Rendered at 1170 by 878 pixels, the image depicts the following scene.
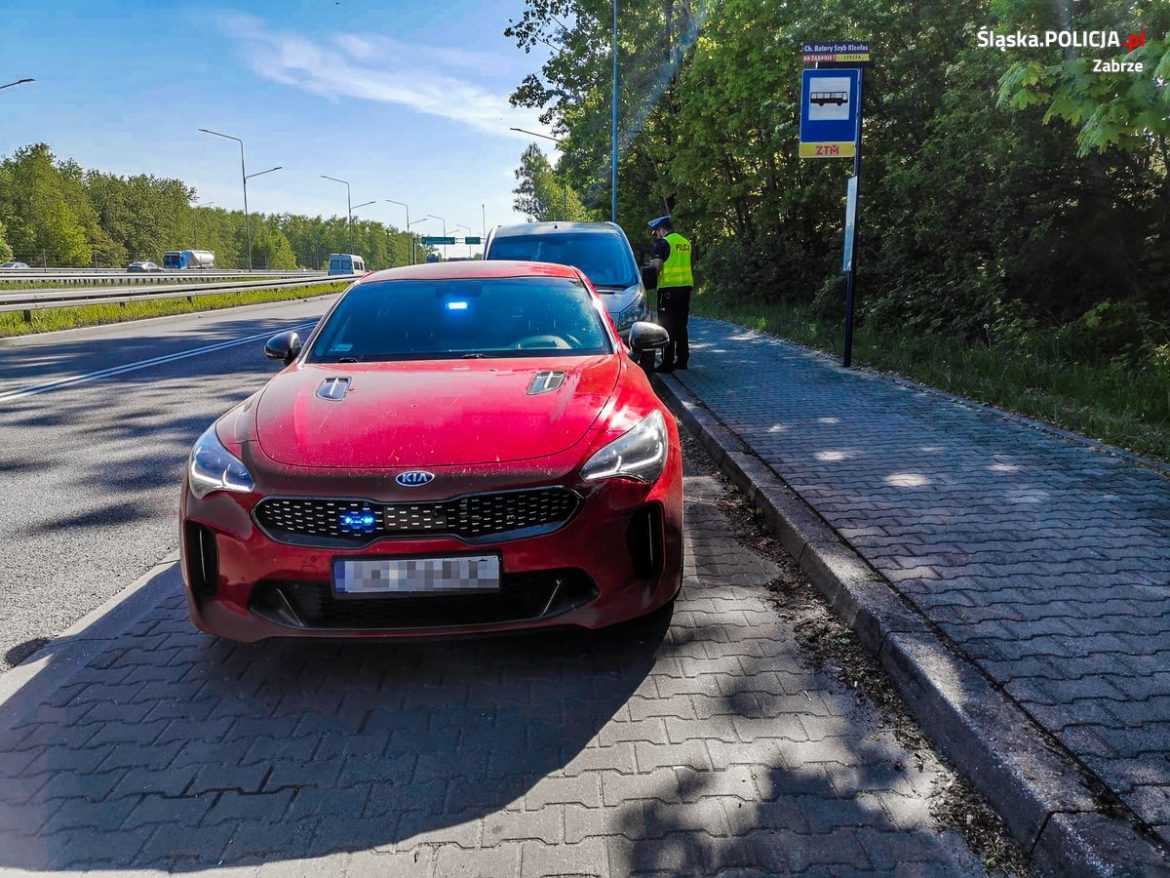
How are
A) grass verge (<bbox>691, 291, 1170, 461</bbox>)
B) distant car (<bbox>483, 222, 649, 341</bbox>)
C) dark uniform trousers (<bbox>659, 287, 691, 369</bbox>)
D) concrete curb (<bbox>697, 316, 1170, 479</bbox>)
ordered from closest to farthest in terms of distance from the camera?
1. concrete curb (<bbox>697, 316, 1170, 479</bbox>)
2. grass verge (<bbox>691, 291, 1170, 461</bbox>)
3. distant car (<bbox>483, 222, 649, 341</bbox>)
4. dark uniform trousers (<bbox>659, 287, 691, 369</bbox>)

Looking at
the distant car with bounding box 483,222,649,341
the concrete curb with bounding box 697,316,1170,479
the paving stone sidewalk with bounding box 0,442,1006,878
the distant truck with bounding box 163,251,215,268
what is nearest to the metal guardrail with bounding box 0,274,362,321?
the distant car with bounding box 483,222,649,341

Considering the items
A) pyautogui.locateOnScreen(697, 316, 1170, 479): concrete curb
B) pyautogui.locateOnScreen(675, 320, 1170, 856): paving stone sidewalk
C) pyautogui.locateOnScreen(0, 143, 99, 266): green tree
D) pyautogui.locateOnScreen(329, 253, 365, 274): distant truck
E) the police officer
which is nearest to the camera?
pyautogui.locateOnScreen(675, 320, 1170, 856): paving stone sidewalk

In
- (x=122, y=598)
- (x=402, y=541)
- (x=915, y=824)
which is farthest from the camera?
(x=122, y=598)

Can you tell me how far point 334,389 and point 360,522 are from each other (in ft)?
3.15

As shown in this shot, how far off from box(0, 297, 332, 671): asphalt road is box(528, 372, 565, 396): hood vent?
2221 mm

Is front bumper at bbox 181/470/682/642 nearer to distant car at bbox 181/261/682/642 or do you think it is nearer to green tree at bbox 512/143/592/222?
distant car at bbox 181/261/682/642

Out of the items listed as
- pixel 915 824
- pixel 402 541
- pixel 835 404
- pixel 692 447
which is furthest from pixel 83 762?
pixel 835 404

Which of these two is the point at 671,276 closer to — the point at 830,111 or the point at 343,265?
the point at 830,111

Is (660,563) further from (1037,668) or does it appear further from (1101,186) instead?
(1101,186)

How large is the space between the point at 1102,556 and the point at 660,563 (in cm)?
232

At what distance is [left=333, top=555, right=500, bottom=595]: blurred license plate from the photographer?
2818mm

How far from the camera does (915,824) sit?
2271 millimetres

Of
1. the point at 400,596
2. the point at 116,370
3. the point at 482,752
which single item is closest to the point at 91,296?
the point at 116,370

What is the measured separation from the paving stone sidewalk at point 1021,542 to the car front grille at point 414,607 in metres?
Result: 1.53
